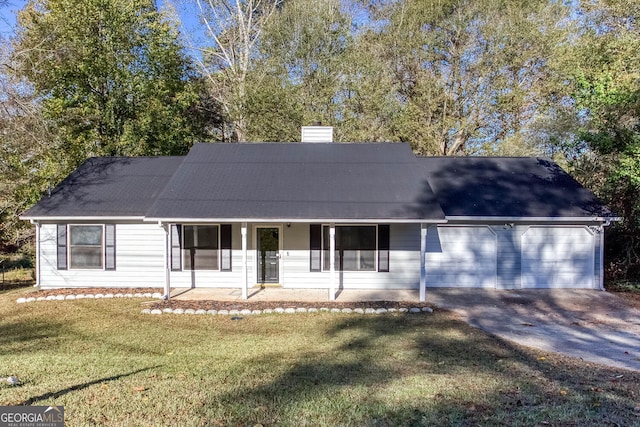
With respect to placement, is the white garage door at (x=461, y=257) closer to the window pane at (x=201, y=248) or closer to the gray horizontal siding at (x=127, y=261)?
the window pane at (x=201, y=248)

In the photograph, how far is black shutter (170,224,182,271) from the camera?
439 inches

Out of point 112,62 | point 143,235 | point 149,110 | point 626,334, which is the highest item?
point 112,62

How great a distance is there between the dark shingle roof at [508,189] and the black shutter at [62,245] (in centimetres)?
1035

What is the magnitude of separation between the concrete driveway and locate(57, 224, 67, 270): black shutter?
978 centimetres

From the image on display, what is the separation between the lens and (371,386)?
442cm

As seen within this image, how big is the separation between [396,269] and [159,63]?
14348 mm

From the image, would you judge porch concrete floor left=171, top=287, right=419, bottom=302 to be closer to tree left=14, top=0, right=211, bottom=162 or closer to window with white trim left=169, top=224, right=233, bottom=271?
window with white trim left=169, top=224, right=233, bottom=271

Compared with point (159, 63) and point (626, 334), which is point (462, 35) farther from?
point (626, 334)

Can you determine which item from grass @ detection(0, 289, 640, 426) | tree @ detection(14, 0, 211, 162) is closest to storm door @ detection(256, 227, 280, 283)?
grass @ detection(0, 289, 640, 426)

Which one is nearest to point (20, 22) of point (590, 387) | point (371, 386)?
point (371, 386)

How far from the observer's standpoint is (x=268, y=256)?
36.6 ft

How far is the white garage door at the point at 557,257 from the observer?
11219 mm

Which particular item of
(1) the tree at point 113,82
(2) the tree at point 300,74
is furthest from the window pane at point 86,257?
(2) the tree at point 300,74

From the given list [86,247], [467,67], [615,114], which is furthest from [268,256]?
[467,67]
